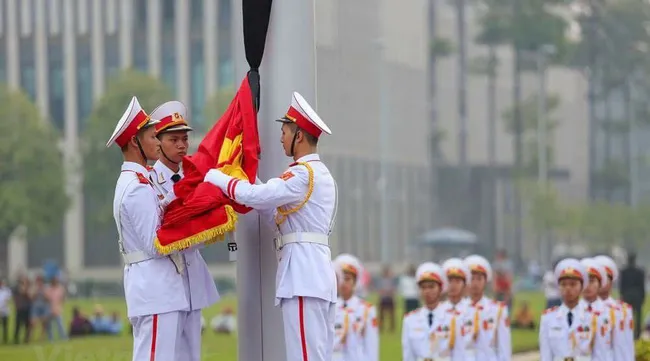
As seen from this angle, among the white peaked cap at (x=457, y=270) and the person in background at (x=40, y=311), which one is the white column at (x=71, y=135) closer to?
the person in background at (x=40, y=311)

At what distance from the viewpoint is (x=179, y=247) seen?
7.26 m

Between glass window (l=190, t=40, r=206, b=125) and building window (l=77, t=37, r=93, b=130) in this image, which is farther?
building window (l=77, t=37, r=93, b=130)

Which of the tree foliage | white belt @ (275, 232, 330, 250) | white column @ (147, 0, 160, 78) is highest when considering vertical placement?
white column @ (147, 0, 160, 78)

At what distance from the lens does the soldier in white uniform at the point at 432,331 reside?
1157 cm

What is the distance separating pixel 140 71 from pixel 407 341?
79.7ft

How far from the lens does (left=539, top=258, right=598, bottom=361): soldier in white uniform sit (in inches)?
448

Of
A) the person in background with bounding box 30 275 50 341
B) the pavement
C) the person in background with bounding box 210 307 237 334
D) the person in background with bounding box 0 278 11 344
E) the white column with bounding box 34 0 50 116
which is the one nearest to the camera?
the pavement

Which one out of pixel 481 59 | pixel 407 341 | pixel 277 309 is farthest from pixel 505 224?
pixel 277 309

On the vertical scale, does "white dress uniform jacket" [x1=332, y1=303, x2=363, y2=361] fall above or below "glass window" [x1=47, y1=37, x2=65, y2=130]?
below

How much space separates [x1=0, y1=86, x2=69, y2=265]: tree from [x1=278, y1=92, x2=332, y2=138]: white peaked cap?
2542 centimetres

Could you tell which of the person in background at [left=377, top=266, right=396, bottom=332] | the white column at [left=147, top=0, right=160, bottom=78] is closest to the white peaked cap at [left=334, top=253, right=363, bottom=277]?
the person in background at [left=377, top=266, right=396, bottom=332]

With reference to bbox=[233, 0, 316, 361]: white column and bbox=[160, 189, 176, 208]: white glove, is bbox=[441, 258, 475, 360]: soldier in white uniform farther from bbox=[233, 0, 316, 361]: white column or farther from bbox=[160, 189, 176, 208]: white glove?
bbox=[160, 189, 176, 208]: white glove

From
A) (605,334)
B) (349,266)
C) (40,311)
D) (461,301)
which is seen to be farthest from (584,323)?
(40,311)

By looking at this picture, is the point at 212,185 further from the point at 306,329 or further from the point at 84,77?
the point at 84,77
